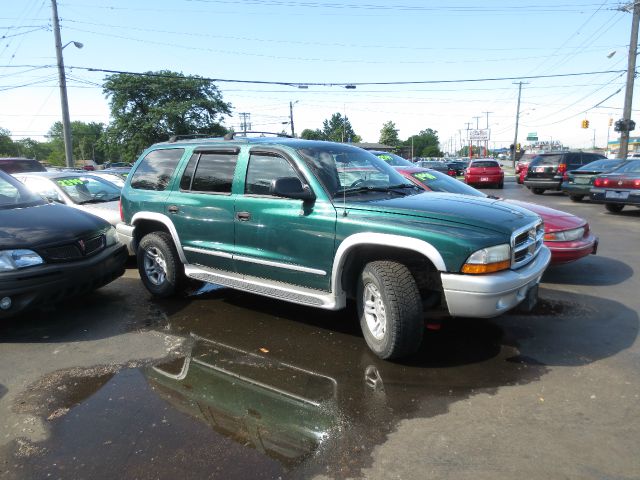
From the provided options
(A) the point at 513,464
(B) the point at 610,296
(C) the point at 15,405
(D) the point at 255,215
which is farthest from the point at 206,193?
(B) the point at 610,296

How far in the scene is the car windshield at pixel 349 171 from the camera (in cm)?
420

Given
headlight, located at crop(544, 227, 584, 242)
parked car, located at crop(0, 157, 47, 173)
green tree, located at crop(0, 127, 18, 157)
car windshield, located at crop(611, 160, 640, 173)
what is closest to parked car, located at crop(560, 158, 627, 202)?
car windshield, located at crop(611, 160, 640, 173)

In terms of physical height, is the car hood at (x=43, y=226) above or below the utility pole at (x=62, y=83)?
below

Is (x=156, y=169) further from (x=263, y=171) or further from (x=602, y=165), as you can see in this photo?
(x=602, y=165)

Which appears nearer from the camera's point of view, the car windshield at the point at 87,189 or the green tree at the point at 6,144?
the car windshield at the point at 87,189

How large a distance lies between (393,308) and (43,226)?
3622 mm

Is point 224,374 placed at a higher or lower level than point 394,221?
lower

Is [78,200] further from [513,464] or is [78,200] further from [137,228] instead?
[513,464]

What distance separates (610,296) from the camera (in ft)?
A: 17.7

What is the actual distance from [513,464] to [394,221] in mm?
1783

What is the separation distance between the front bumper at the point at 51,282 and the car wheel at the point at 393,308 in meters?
2.90

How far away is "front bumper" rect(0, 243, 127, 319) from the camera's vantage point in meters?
4.27

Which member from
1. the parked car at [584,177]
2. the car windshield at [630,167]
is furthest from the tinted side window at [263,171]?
the parked car at [584,177]

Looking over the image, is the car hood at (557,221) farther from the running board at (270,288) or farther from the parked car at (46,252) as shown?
the parked car at (46,252)
